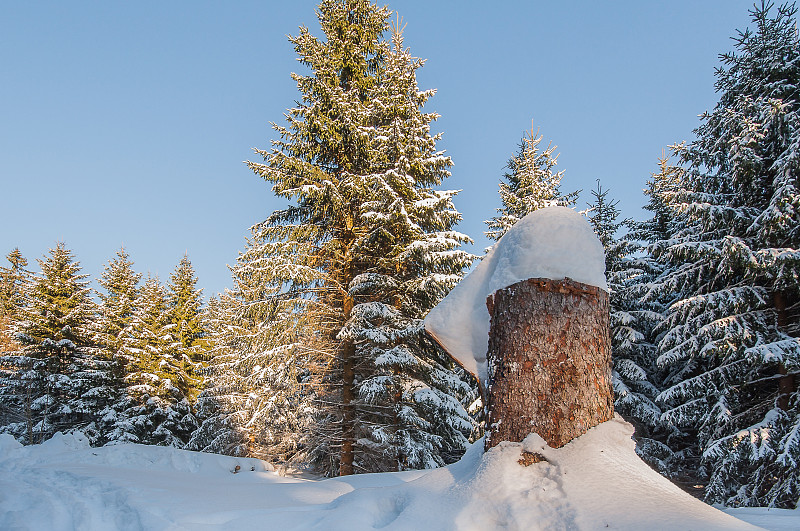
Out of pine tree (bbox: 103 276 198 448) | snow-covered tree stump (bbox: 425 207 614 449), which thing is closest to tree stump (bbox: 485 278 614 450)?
snow-covered tree stump (bbox: 425 207 614 449)

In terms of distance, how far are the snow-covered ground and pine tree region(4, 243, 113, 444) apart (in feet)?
62.5

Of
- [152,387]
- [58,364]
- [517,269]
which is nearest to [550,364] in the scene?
[517,269]

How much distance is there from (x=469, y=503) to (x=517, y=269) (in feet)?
5.03

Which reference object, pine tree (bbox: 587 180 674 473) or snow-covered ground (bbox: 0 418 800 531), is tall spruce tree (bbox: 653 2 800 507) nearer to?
pine tree (bbox: 587 180 674 473)

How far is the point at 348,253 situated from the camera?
10.8 metres

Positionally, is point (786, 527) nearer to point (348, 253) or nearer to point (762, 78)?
point (348, 253)

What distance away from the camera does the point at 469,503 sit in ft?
8.31

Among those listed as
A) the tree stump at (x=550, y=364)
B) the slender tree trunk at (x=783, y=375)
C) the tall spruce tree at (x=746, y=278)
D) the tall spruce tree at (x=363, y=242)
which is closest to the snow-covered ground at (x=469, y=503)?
the tree stump at (x=550, y=364)

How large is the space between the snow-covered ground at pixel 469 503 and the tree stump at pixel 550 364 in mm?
112

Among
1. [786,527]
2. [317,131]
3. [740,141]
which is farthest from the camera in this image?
[317,131]

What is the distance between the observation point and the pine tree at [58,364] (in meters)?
19.4

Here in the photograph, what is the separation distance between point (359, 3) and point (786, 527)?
45.4ft

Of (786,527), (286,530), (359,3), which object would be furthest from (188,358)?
(786,527)

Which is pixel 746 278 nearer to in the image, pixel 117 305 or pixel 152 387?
pixel 152 387
